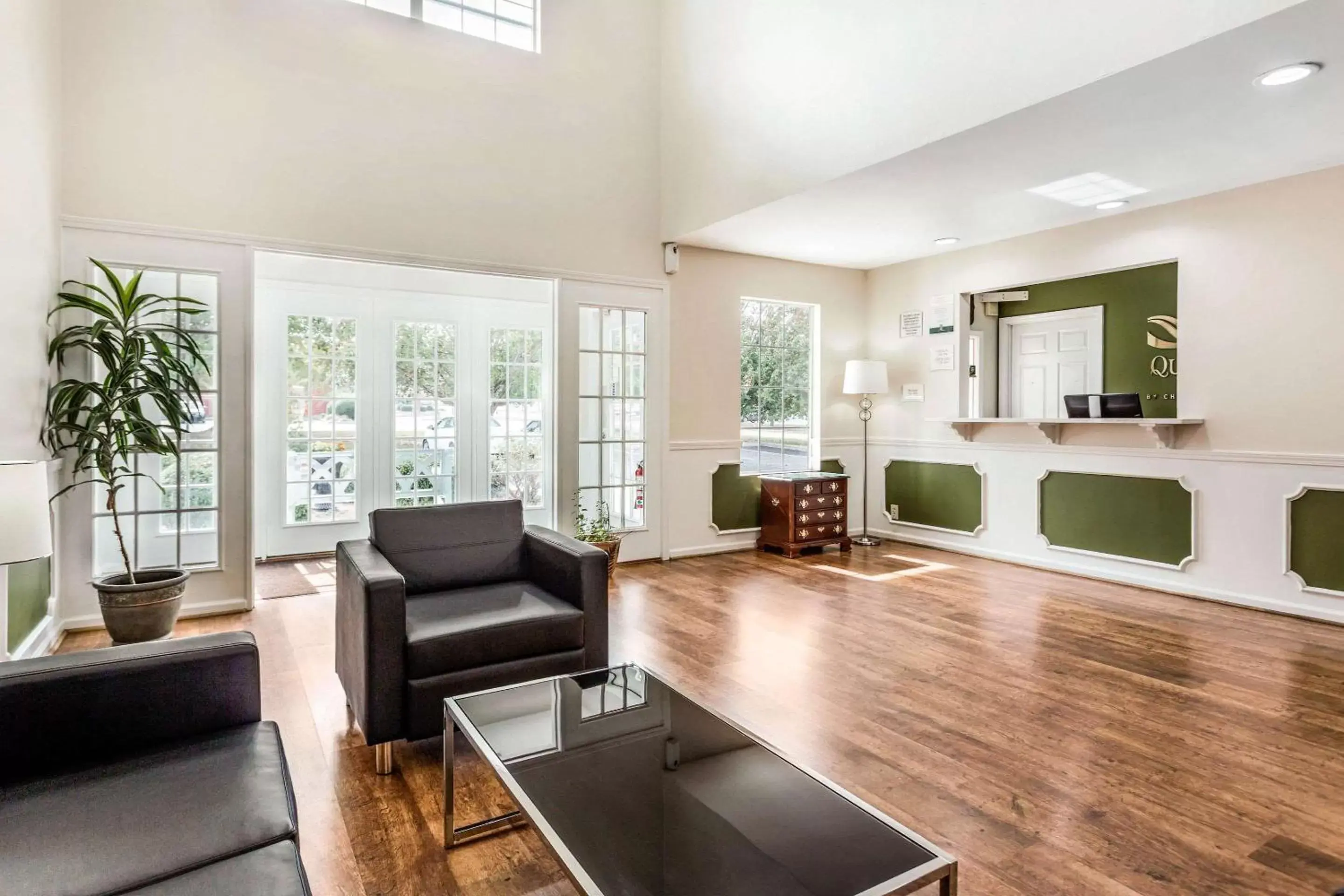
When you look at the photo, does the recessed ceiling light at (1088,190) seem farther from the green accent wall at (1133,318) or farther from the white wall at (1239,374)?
the green accent wall at (1133,318)

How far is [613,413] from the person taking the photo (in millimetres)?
5363

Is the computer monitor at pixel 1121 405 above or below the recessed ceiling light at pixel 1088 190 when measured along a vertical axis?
below

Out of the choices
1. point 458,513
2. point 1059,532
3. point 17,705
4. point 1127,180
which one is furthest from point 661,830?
point 1059,532

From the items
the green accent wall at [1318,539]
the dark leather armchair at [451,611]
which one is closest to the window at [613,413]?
the dark leather armchair at [451,611]

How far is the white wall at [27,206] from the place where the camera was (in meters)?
2.79

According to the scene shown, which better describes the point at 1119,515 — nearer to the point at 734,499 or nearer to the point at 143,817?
the point at 734,499

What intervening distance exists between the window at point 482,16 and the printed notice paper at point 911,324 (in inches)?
143

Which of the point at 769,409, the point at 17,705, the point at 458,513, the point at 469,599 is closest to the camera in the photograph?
the point at 17,705

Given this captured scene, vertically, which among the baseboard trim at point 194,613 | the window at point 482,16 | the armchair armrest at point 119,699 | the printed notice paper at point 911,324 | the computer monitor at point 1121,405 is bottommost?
the baseboard trim at point 194,613

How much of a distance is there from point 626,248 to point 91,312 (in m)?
3.19

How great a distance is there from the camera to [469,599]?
106 inches

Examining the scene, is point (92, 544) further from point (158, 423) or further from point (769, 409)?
point (769, 409)

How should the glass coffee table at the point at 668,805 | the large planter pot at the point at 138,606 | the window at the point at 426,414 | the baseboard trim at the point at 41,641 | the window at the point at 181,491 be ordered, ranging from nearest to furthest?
the glass coffee table at the point at 668,805 → the baseboard trim at the point at 41,641 → the large planter pot at the point at 138,606 → the window at the point at 181,491 → the window at the point at 426,414

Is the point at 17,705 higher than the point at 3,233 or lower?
lower
